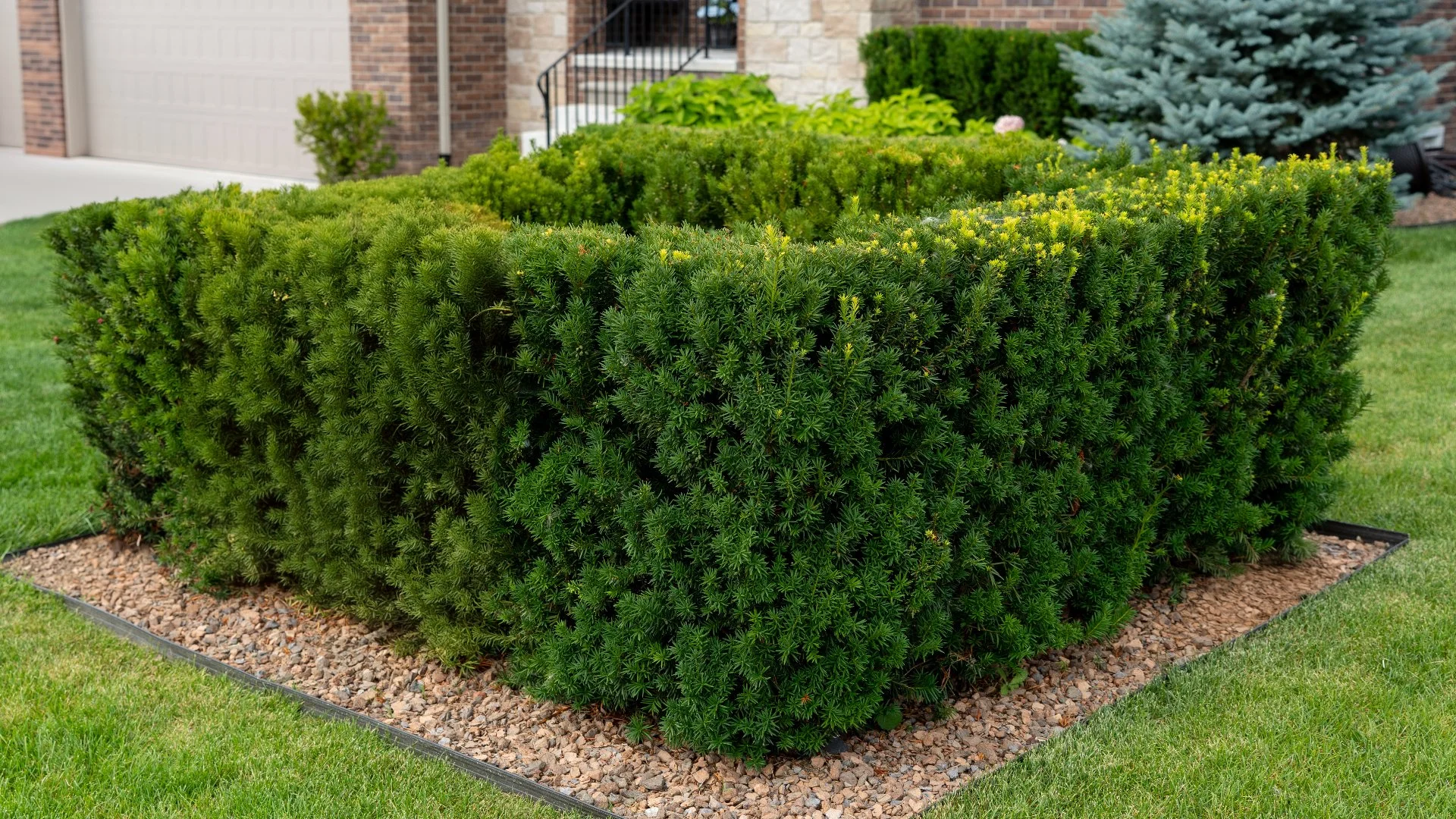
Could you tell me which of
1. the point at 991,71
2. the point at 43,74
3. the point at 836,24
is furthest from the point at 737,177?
the point at 43,74

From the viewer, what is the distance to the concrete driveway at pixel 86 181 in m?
14.2

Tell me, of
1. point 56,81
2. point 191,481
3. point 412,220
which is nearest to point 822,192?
point 412,220

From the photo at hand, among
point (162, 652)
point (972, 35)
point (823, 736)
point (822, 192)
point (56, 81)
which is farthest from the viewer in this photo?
point (56, 81)

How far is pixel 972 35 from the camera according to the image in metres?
11.6

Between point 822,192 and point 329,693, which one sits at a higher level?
point 822,192

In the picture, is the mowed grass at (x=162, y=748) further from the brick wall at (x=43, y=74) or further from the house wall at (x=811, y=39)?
the brick wall at (x=43, y=74)

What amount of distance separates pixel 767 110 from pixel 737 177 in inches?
208

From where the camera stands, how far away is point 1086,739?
12.1 feet

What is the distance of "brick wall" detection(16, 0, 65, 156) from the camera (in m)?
17.6

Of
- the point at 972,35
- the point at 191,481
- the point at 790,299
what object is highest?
the point at 972,35

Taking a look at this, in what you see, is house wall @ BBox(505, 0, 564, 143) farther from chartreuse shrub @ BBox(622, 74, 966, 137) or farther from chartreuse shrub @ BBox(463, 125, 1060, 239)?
chartreuse shrub @ BBox(463, 125, 1060, 239)

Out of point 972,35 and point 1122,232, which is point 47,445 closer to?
point 1122,232

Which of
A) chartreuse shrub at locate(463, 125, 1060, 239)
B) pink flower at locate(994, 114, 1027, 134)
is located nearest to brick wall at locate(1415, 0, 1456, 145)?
pink flower at locate(994, 114, 1027, 134)

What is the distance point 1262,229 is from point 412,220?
8.67 ft
